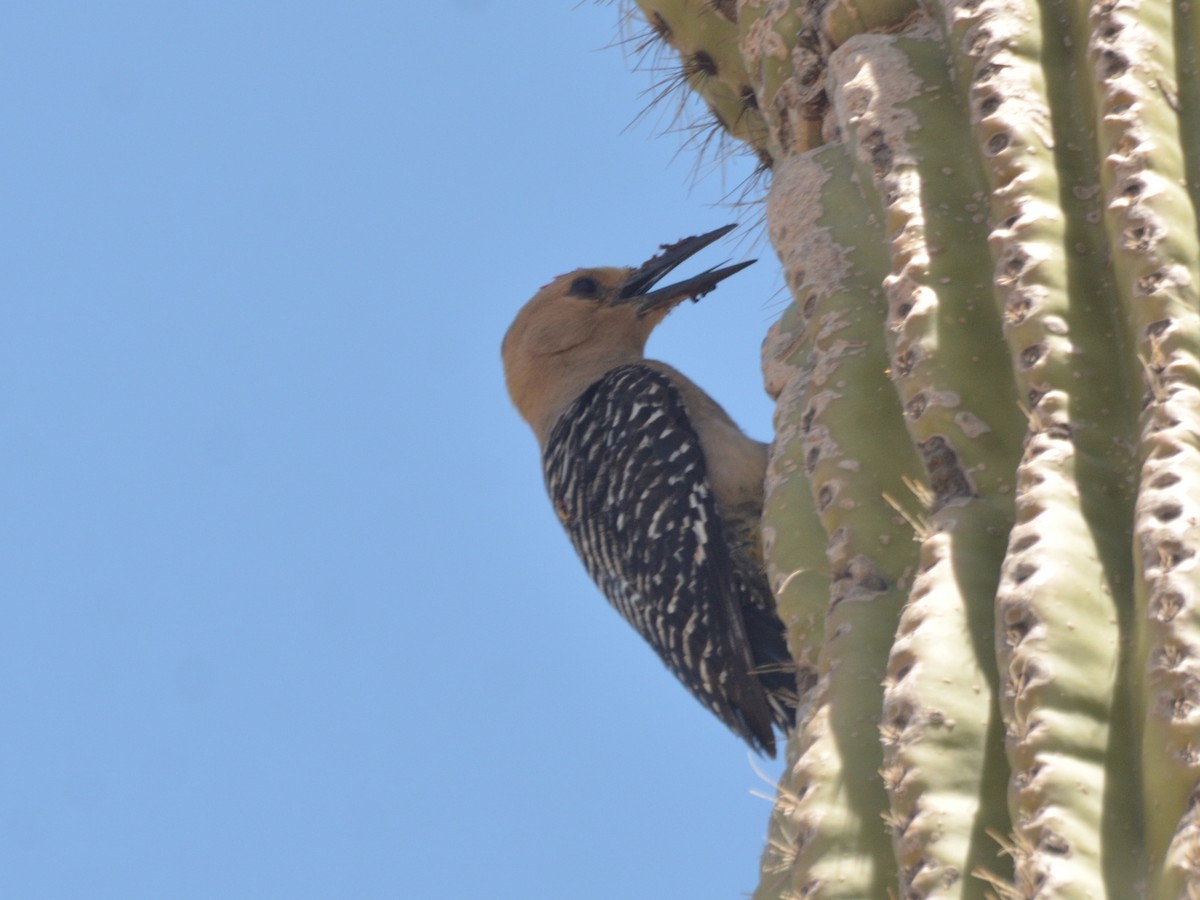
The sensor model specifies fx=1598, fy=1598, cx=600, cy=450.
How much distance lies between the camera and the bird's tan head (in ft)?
20.5

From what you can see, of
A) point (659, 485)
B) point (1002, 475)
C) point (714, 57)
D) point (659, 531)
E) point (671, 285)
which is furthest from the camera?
point (671, 285)

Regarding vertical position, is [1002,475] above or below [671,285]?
below

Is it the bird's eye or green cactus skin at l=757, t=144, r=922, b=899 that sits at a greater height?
the bird's eye

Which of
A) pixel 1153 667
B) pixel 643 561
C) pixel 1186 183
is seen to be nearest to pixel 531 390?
pixel 643 561

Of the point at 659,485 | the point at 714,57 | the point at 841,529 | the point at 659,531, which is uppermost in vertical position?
the point at 714,57

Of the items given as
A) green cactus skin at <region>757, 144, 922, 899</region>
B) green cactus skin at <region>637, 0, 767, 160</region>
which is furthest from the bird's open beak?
green cactus skin at <region>757, 144, 922, 899</region>

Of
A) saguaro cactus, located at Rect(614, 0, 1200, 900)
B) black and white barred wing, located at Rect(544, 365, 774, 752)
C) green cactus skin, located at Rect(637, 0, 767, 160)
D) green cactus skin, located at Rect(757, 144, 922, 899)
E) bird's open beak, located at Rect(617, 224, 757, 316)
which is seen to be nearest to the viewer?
saguaro cactus, located at Rect(614, 0, 1200, 900)

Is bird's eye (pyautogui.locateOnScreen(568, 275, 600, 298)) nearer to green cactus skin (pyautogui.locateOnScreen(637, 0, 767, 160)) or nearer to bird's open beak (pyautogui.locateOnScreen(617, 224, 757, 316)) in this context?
bird's open beak (pyautogui.locateOnScreen(617, 224, 757, 316))

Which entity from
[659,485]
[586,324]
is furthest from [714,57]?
[586,324]

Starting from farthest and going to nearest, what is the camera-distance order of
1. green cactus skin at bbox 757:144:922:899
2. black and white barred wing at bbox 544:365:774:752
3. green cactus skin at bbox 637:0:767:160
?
black and white barred wing at bbox 544:365:774:752 → green cactus skin at bbox 637:0:767:160 → green cactus skin at bbox 757:144:922:899

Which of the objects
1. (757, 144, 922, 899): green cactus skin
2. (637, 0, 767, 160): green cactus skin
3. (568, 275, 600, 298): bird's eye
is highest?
(568, 275, 600, 298): bird's eye

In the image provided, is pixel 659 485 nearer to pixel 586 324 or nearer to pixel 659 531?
pixel 659 531

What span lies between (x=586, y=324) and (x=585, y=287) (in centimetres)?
17

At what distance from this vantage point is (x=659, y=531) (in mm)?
4973
